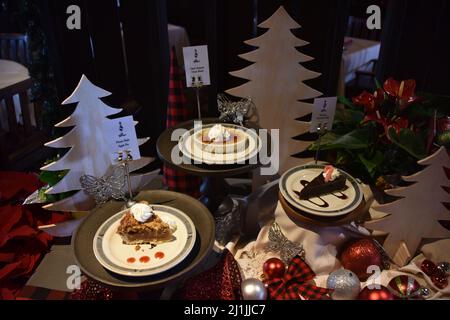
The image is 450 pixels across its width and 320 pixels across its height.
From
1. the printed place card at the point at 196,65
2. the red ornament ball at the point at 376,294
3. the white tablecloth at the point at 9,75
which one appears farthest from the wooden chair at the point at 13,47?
the red ornament ball at the point at 376,294

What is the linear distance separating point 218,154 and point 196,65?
45 cm

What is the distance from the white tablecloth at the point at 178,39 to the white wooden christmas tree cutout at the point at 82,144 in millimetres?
2411

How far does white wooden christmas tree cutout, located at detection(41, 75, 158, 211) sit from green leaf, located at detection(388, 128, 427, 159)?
1176 mm

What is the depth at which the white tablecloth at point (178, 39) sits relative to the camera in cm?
396

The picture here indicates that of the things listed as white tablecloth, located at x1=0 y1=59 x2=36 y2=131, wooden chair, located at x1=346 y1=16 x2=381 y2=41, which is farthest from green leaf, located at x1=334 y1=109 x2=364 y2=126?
wooden chair, located at x1=346 y1=16 x2=381 y2=41

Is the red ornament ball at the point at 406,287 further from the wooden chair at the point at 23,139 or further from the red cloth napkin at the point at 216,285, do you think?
the wooden chair at the point at 23,139

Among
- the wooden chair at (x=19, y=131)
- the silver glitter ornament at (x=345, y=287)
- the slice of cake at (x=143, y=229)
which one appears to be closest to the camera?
the slice of cake at (x=143, y=229)

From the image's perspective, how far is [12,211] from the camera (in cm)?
195

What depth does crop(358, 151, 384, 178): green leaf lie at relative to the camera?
5.63 feet

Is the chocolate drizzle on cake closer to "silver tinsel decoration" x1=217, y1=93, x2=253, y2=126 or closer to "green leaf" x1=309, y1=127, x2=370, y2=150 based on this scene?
"green leaf" x1=309, y1=127, x2=370, y2=150

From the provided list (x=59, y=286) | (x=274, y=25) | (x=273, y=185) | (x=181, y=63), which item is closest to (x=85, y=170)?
(x=59, y=286)

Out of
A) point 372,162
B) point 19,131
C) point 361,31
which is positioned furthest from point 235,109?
point 361,31

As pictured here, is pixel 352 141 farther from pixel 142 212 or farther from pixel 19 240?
pixel 19 240
